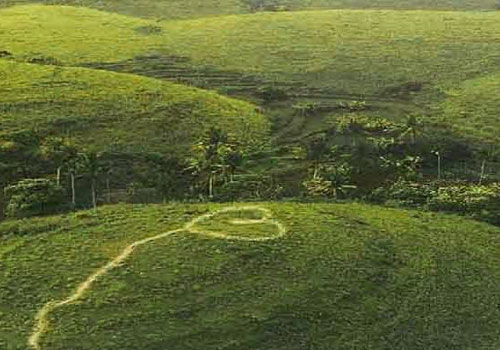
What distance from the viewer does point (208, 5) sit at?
114 meters

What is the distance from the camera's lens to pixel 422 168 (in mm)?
66125

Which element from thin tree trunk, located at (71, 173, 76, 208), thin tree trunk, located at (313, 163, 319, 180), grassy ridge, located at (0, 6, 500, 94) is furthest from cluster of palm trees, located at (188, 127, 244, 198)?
grassy ridge, located at (0, 6, 500, 94)

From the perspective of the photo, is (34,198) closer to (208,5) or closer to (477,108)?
(477,108)

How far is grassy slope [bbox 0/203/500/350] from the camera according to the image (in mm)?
39719

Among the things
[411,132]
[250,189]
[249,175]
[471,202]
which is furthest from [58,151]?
[471,202]

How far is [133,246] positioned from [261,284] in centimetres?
916

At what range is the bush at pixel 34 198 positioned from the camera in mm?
53781

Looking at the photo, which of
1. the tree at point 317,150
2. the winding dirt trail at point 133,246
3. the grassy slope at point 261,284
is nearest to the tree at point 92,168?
the grassy slope at point 261,284

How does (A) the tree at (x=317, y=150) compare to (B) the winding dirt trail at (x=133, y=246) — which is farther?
(A) the tree at (x=317, y=150)

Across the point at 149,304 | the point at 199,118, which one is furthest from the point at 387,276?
the point at 199,118

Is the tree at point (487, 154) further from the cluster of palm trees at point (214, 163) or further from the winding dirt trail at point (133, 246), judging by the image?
the winding dirt trail at point (133, 246)

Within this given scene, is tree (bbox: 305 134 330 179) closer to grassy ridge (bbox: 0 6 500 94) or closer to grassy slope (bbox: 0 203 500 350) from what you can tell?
grassy slope (bbox: 0 203 500 350)

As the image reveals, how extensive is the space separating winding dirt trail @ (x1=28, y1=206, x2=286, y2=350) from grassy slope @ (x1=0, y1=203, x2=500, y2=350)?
546 mm

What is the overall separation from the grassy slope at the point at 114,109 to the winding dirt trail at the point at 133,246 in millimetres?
14035
